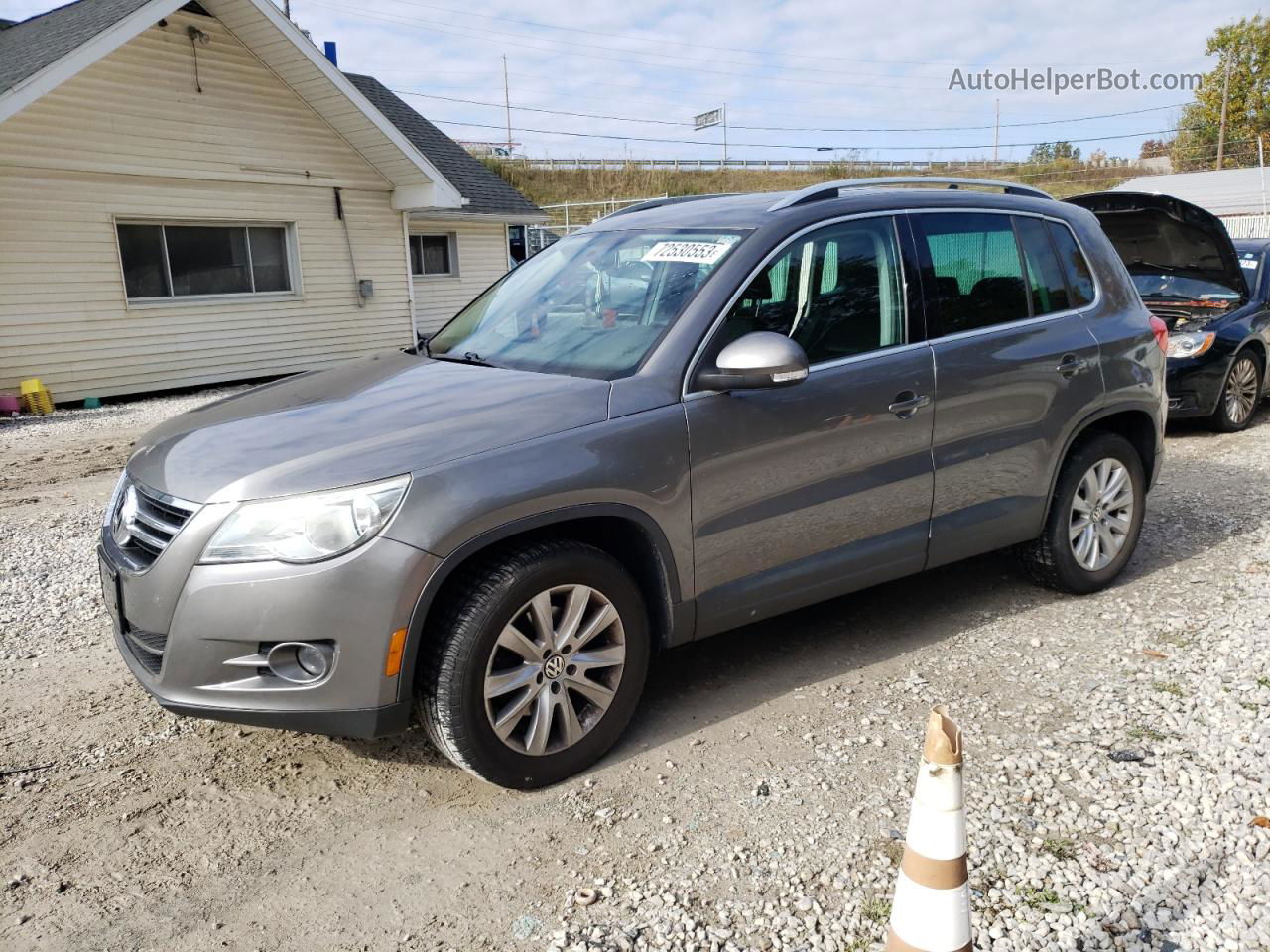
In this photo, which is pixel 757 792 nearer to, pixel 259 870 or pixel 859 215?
pixel 259 870

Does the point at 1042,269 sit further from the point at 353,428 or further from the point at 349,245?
the point at 349,245

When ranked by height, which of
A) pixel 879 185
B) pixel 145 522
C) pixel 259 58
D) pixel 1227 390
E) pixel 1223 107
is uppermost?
pixel 1223 107

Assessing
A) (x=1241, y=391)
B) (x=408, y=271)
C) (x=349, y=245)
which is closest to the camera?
(x=1241, y=391)

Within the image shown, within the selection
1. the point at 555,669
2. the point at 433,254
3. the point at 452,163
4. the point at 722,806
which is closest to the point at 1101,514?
the point at 722,806

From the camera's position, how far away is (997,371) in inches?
163

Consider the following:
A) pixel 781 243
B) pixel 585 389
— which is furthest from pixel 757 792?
pixel 781 243

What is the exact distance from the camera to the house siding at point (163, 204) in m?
11.8

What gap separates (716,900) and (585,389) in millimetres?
1650

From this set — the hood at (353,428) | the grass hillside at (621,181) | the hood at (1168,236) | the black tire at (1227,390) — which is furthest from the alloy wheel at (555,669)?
the grass hillside at (621,181)

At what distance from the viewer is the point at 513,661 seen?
306 cm

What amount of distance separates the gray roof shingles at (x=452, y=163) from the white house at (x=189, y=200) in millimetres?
2610

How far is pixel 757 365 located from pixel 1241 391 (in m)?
7.78

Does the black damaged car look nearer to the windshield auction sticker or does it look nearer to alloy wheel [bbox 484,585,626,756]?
the windshield auction sticker

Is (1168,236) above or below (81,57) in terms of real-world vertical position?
below
